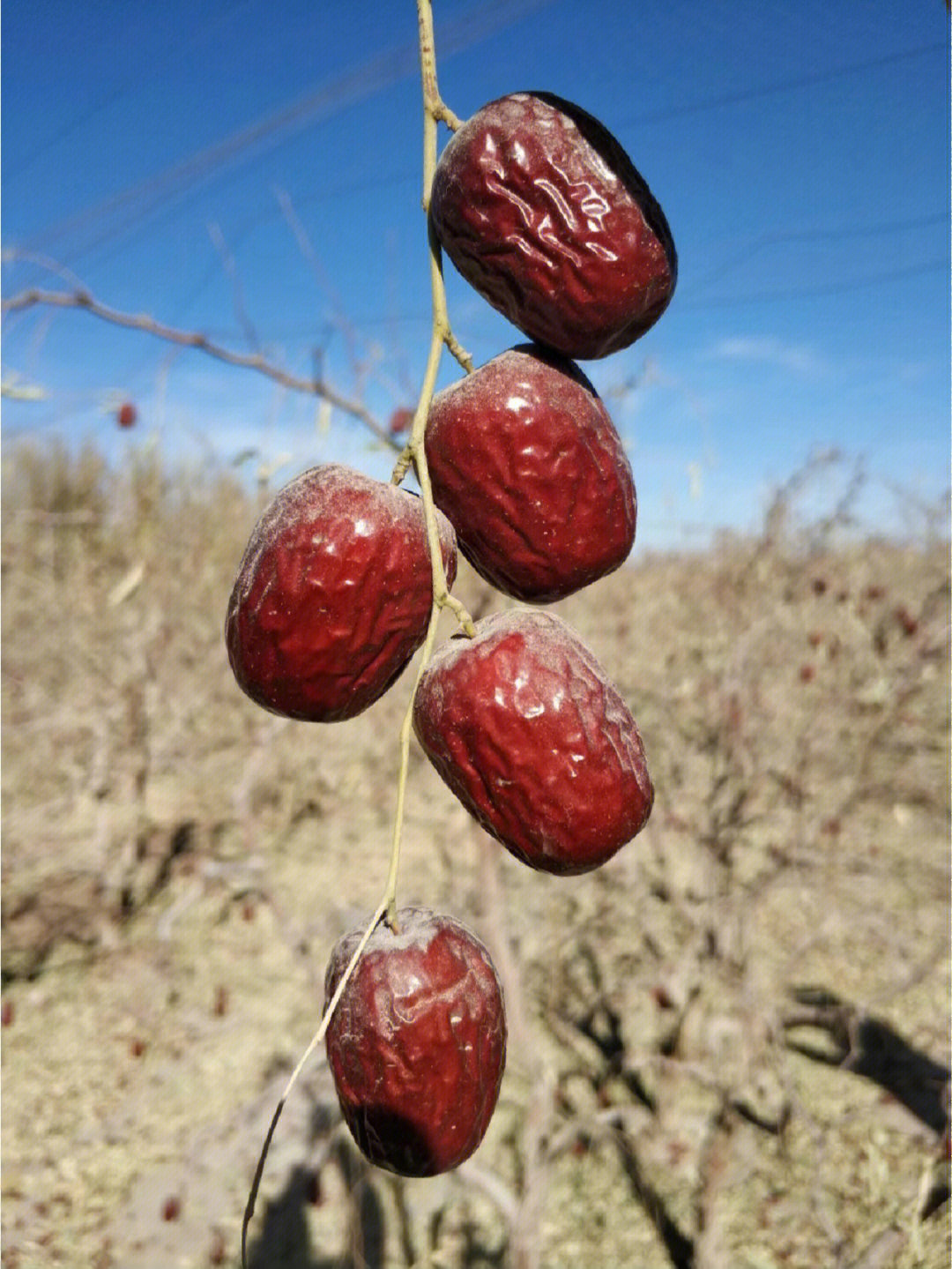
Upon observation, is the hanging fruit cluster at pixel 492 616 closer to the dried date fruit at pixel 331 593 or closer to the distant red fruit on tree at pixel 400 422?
the dried date fruit at pixel 331 593

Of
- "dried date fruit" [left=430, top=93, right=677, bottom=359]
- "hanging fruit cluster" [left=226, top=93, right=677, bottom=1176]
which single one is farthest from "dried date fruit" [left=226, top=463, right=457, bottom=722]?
"dried date fruit" [left=430, top=93, right=677, bottom=359]

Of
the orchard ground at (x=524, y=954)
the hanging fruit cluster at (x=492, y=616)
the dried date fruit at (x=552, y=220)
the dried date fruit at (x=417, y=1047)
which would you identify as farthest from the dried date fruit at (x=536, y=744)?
the orchard ground at (x=524, y=954)

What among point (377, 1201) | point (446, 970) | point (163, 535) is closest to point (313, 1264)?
point (377, 1201)

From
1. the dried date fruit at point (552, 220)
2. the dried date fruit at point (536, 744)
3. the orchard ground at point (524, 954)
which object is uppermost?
the dried date fruit at point (552, 220)

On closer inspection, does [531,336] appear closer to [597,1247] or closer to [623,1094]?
[597,1247]

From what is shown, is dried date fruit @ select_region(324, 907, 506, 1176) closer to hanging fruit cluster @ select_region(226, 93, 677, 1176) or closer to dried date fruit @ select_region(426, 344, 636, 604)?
hanging fruit cluster @ select_region(226, 93, 677, 1176)
